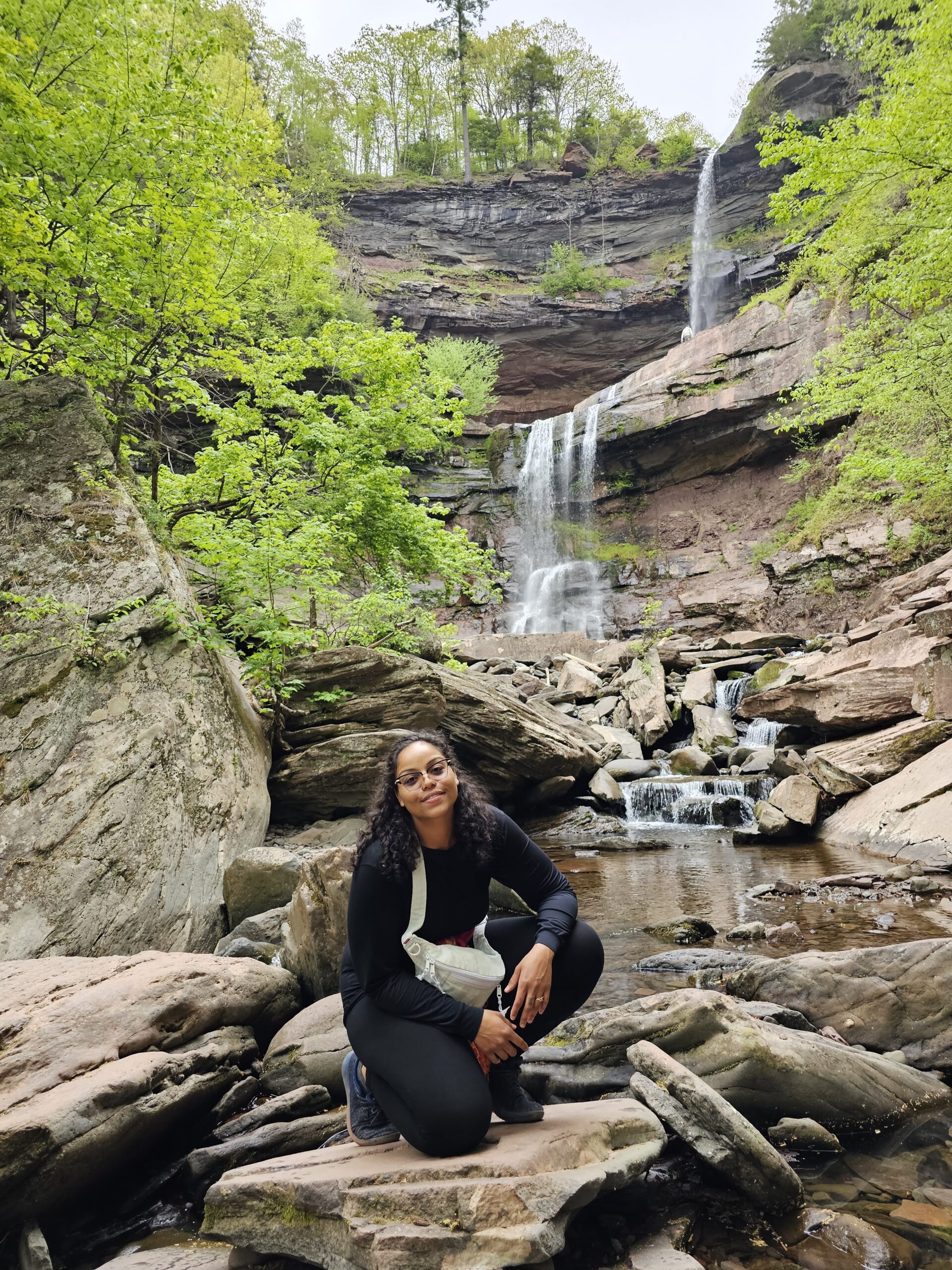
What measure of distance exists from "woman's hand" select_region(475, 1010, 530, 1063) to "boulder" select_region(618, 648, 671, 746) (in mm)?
11754

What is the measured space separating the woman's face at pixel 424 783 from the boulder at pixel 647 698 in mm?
11695

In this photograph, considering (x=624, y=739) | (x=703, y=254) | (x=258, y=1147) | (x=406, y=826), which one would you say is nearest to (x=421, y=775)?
(x=406, y=826)

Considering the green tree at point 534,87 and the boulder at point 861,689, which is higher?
the green tree at point 534,87

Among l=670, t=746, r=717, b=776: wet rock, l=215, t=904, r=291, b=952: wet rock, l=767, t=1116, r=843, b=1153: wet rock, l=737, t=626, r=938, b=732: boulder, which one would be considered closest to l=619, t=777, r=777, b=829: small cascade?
l=670, t=746, r=717, b=776: wet rock

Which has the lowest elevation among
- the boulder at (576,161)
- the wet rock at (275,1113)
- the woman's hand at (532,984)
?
the wet rock at (275,1113)

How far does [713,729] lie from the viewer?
1300 centimetres

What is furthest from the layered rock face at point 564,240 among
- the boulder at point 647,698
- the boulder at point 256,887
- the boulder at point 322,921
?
the boulder at point 322,921

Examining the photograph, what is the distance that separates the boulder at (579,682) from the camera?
1631 cm

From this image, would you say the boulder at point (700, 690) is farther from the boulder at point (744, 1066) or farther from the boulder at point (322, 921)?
the boulder at point (744, 1066)

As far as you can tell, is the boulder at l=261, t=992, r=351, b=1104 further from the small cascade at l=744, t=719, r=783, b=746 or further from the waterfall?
the waterfall

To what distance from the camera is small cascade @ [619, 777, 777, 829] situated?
33.2 feet

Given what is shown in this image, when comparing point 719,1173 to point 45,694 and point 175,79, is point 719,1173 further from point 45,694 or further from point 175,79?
point 175,79

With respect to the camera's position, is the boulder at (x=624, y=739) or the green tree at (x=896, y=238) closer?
the green tree at (x=896, y=238)

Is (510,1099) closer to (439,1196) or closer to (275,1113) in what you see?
(439,1196)
